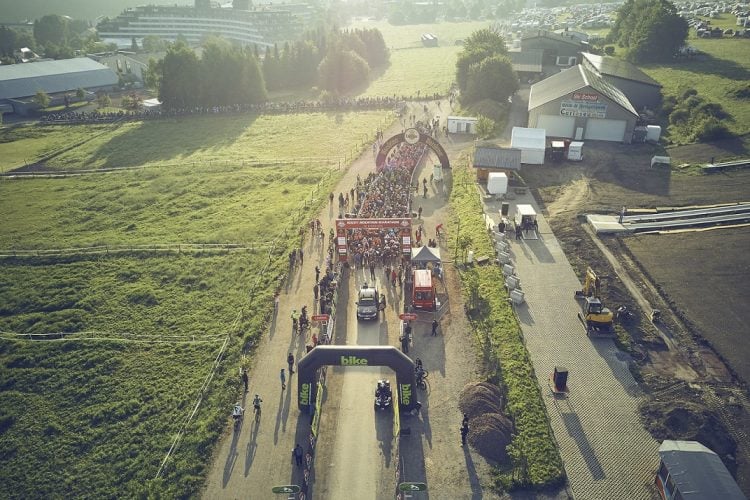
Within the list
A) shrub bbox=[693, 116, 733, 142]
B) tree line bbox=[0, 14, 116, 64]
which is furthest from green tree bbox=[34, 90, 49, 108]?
shrub bbox=[693, 116, 733, 142]

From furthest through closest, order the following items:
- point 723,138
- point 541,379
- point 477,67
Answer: point 477,67 → point 723,138 → point 541,379

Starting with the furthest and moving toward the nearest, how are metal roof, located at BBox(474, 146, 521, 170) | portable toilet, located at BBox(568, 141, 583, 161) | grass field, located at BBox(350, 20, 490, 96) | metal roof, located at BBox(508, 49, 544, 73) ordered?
grass field, located at BBox(350, 20, 490, 96)
metal roof, located at BBox(508, 49, 544, 73)
portable toilet, located at BBox(568, 141, 583, 161)
metal roof, located at BBox(474, 146, 521, 170)

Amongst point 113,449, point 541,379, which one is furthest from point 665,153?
point 113,449

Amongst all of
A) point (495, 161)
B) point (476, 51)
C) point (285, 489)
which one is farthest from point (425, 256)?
point (476, 51)

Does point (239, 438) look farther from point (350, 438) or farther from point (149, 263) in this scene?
point (149, 263)

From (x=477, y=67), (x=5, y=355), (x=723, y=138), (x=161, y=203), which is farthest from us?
(x=477, y=67)

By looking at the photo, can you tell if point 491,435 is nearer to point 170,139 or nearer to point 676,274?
point 676,274

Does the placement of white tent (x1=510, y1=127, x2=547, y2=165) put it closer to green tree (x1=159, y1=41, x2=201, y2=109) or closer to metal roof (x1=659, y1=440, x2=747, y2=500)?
metal roof (x1=659, y1=440, x2=747, y2=500)
